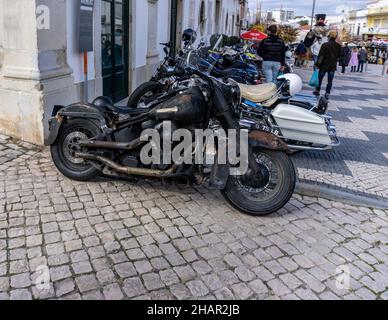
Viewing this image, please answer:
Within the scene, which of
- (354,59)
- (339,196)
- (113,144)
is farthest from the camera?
(354,59)

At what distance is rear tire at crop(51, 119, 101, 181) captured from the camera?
4.39 metres

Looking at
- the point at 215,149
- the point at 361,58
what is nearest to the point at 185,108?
the point at 215,149

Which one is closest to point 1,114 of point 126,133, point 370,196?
point 126,133

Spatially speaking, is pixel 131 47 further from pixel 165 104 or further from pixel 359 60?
pixel 359 60

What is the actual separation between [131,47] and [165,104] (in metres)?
6.02

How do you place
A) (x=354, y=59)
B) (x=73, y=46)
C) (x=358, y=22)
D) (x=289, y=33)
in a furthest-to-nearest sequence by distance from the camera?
(x=358, y=22), (x=289, y=33), (x=354, y=59), (x=73, y=46)

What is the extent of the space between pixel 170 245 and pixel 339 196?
7.24 feet

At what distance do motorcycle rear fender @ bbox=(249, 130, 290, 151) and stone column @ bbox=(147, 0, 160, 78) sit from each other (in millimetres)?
7322

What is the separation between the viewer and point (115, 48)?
346 inches

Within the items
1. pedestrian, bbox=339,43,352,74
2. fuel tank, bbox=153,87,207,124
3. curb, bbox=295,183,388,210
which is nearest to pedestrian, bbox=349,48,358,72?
pedestrian, bbox=339,43,352,74

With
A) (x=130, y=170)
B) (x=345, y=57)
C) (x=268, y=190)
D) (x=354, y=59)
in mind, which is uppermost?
(x=345, y=57)

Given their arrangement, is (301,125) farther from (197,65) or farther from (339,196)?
(197,65)

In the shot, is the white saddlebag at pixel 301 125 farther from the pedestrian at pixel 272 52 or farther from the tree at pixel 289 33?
the tree at pixel 289 33

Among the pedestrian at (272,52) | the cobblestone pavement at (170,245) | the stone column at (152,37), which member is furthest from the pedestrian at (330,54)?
the cobblestone pavement at (170,245)
